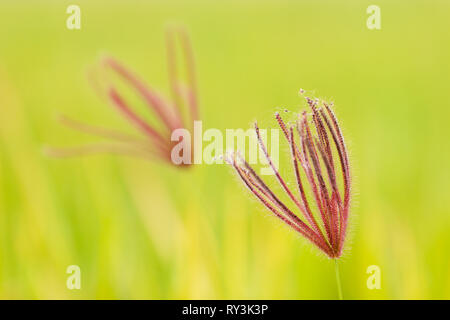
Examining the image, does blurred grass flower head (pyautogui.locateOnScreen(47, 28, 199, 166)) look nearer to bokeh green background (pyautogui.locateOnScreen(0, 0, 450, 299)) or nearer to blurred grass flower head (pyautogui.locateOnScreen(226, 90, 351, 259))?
bokeh green background (pyautogui.locateOnScreen(0, 0, 450, 299))

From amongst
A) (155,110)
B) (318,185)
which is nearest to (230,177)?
(155,110)

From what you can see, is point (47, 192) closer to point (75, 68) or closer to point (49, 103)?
point (49, 103)

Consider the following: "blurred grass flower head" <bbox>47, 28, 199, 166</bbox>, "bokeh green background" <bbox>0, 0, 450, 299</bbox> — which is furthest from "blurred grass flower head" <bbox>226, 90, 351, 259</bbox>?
"blurred grass flower head" <bbox>47, 28, 199, 166</bbox>

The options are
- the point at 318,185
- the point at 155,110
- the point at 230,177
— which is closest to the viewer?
the point at 318,185

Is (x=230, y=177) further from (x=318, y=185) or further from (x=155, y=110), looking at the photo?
(x=318, y=185)

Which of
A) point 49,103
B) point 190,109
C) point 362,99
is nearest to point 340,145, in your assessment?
point 190,109

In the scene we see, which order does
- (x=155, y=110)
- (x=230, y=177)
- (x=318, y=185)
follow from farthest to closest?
1. (x=230, y=177)
2. (x=155, y=110)
3. (x=318, y=185)

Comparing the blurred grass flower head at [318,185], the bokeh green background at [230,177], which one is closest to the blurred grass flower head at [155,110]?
the bokeh green background at [230,177]

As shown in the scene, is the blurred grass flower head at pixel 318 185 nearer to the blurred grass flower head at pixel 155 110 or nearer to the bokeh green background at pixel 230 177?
the bokeh green background at pixel 230 177
